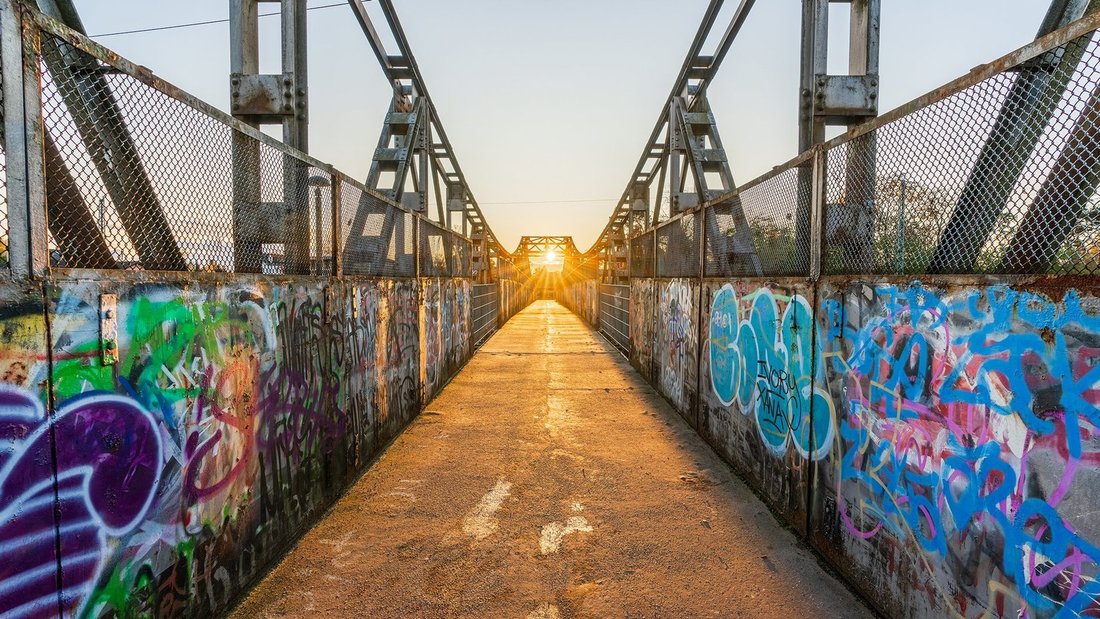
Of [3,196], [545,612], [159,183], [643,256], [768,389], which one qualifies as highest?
[643,256]

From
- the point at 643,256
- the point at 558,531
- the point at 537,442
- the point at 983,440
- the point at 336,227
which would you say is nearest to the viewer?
the point at 983,440

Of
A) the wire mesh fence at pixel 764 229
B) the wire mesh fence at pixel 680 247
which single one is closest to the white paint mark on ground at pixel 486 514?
the wire mesh fence at pixel 764 229

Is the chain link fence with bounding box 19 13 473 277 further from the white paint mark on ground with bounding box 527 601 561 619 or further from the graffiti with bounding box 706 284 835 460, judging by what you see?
the graffiti with bounding box 706 284 835 460

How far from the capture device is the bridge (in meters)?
1.76

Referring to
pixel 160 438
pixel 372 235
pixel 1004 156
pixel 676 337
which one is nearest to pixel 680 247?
pixel 676 337

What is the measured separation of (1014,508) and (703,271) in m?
3.97

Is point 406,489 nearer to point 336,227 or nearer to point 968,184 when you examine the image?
point 336,227

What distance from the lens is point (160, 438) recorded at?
7.35ft

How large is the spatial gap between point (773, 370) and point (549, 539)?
204 cm

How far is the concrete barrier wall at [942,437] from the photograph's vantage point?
174 cm

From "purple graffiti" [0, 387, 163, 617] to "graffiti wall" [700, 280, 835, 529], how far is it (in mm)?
3509

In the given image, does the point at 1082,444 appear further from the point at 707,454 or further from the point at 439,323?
the point at 439,323

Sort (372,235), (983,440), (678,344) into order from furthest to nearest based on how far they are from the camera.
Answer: (678,344)
(372,235)
(983,440)

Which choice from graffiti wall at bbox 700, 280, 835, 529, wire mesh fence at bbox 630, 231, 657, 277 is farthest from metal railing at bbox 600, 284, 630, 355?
graffiti wall at bbox 700, 280, 835, 529
